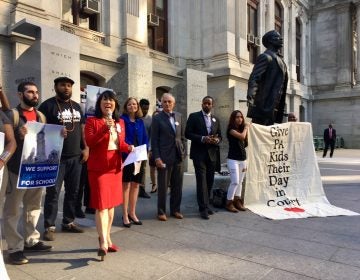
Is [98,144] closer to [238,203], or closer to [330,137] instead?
[238,203]

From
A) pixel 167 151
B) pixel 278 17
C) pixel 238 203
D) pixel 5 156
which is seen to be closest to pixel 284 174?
pixel 238 203

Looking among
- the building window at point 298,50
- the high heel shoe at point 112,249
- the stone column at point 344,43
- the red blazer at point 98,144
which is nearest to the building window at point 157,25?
the red blazer at point 98,144

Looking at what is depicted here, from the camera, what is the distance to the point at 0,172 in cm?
301

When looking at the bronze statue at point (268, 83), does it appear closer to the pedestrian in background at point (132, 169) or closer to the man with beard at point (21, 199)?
the pedestrian in background at point (132, 169)

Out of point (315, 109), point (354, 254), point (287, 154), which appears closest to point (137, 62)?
point (287, 154)

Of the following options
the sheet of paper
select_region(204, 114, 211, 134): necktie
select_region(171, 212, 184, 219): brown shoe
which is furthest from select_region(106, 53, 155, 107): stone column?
the sheet of paper

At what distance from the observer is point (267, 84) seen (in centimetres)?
662

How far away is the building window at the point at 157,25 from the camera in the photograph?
54.9ft

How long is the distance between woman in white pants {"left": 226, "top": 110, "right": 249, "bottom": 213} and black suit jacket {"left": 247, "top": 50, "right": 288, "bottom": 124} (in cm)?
44

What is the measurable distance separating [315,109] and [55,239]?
31938mm

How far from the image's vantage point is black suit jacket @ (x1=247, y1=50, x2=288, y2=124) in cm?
652

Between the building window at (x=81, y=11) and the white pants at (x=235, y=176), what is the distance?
→ 9316 millimetres

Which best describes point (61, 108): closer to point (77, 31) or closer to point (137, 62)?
point (137, 62)

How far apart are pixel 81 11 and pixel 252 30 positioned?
12747mm
